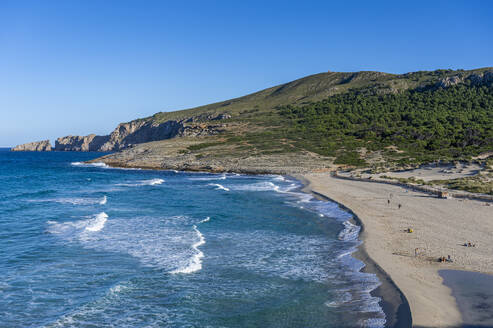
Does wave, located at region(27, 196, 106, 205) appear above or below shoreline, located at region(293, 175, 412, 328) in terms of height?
above

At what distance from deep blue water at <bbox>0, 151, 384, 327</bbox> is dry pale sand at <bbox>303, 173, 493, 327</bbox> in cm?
140

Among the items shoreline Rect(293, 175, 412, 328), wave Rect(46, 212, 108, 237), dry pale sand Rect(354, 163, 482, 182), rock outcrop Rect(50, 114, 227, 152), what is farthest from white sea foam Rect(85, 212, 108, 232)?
rock outcrop Rect(50, 114, 227, 152)

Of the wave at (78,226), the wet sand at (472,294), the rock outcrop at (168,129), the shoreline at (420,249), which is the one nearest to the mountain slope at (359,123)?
the rock outcrop at (168,129)

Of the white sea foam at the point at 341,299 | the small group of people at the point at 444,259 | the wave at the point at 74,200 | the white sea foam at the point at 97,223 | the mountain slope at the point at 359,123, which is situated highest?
the mountain slope at the point at 359,123

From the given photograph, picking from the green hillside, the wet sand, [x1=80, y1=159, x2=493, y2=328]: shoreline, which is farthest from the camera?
the green hillside

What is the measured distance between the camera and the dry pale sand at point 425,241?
516 inches

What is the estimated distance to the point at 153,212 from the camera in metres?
32.9

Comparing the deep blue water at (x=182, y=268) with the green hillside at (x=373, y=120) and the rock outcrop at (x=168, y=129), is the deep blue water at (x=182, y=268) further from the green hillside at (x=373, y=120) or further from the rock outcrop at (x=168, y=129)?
the rock outcrop at (x=168, y=129)

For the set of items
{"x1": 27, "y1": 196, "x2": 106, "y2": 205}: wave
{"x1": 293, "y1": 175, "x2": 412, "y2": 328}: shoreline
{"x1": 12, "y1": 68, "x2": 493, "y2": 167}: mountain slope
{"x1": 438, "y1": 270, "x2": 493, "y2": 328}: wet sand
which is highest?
{"x1": 12, "y1": 68, "x2": 493, "y2": 167}: mountain slope

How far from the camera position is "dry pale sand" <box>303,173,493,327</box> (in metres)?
13.1

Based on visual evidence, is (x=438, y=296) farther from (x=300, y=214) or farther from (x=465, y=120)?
(x=465, y=120)

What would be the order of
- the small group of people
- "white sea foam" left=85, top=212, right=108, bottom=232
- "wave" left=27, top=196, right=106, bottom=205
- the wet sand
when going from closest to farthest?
the wet sand, the small group of people, "white sea foam" left=85, top=212, right=108, bottom=232, "wave" left=27, top=196, right=106, bottom=205

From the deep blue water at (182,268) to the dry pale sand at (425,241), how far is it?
4.59ft

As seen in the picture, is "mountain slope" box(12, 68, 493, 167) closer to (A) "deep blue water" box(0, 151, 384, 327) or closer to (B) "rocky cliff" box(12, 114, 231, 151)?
(B) "rocky cliff" box(12, 114, 231, 151)
